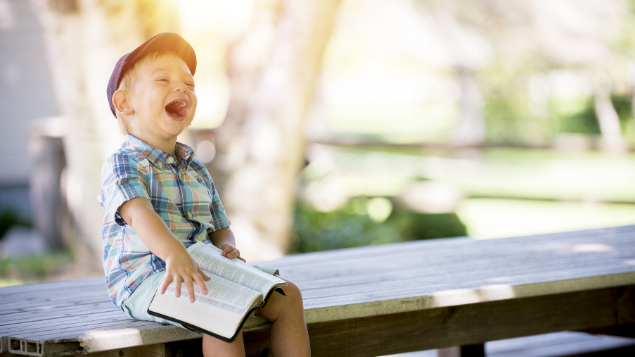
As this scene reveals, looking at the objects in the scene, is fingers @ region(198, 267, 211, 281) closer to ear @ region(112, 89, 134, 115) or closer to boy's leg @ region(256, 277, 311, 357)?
boy's leg @ region(256, 277, 311, 357)

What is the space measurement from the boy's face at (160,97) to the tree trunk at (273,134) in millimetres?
3210

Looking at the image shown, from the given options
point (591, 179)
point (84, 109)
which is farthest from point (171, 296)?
point (591, 179)

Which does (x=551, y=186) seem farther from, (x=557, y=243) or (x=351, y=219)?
(x=557, y=243)

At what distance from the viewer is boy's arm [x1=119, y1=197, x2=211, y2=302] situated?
1.65 metres

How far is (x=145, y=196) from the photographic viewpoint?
5.89 feet

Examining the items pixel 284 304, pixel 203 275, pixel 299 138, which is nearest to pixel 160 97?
pixel 203 275

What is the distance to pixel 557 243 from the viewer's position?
305 cm

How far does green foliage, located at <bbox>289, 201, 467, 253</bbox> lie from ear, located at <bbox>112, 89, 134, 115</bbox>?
4.34 metres

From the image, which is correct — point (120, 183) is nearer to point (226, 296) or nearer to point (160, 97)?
point (160, 97)

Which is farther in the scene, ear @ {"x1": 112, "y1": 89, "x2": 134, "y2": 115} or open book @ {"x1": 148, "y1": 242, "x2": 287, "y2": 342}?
ear @ {"x1": 112, "y1": 89, "x2": 134, "y2": 115}

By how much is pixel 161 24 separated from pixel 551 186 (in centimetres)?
845

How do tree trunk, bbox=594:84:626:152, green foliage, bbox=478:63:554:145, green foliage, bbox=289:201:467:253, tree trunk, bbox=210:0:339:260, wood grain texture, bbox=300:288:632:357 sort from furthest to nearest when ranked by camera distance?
green foliage, bbox=478:63:554:145
tree trunk, bbox=594:84:626:152
green foliage, bbox=289:201:467:253
tree trunk, bbox=210:0:339:260
wood grain texture, bbox=300:288:632:357

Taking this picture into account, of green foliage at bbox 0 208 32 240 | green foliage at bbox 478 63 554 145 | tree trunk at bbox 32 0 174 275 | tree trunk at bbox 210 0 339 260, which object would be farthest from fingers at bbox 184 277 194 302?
green foliage at bbox 478 63 554 145

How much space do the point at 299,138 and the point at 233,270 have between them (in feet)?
11.6
